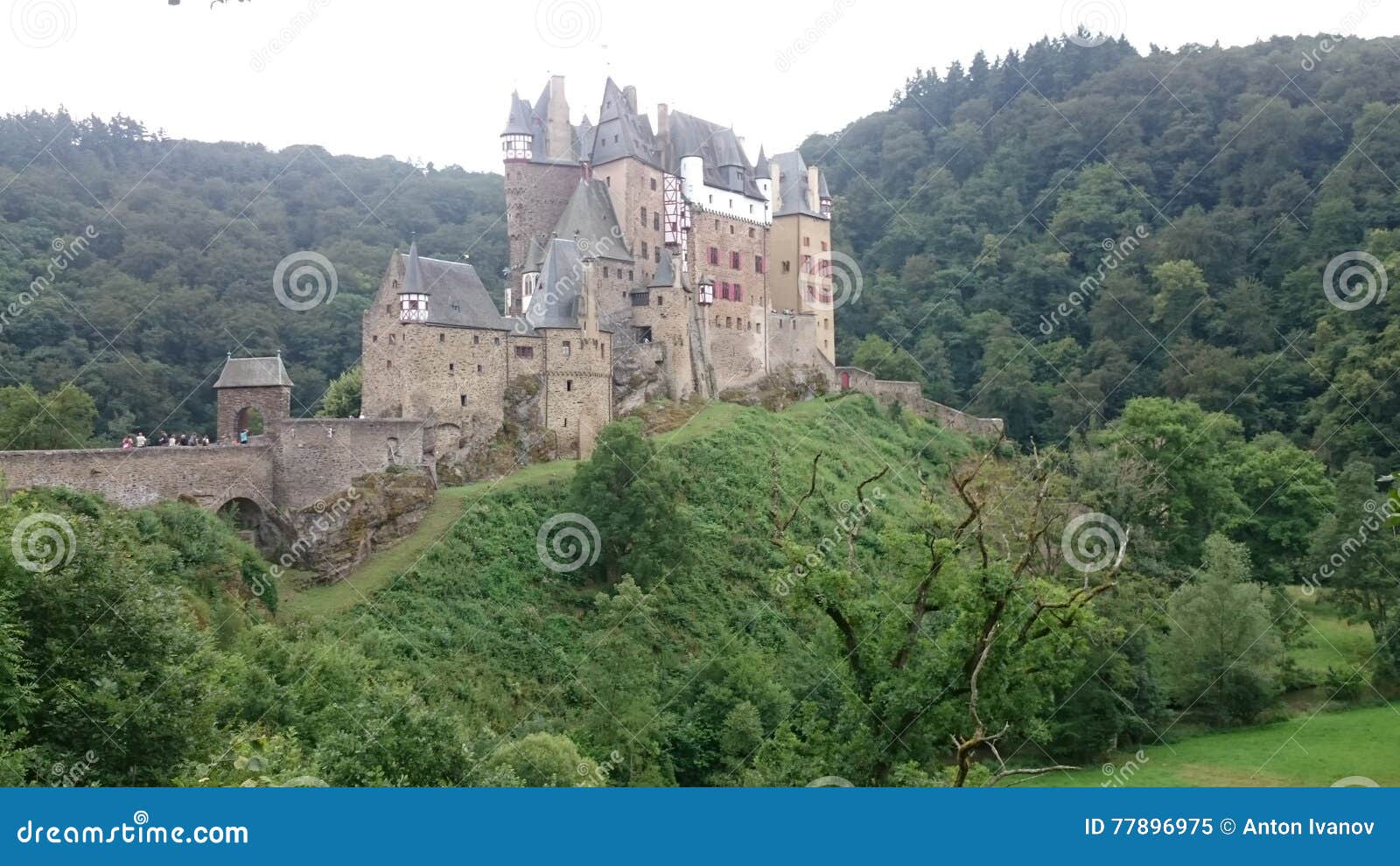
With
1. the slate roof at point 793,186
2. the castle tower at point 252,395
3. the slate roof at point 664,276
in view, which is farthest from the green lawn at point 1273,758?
the slate roof at point 793,186

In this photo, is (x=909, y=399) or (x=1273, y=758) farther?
(x=909, y=399)

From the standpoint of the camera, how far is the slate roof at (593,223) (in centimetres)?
4925

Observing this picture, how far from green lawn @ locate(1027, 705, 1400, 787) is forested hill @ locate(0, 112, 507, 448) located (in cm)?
3378

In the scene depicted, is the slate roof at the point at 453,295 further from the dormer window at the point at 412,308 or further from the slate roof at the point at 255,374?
the slate roof at the point at 255,374

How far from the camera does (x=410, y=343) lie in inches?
1660

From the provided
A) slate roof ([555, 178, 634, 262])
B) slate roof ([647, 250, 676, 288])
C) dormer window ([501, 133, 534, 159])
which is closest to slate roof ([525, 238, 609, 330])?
slate roof ([555, 178, 634, 262])

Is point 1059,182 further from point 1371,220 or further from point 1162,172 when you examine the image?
point 1371,220

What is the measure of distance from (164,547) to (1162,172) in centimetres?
6810

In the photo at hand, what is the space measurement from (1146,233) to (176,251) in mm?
52373

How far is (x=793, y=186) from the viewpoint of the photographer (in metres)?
62.3

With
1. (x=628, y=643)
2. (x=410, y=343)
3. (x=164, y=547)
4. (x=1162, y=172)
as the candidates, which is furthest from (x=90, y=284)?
(x=1162, y=172)

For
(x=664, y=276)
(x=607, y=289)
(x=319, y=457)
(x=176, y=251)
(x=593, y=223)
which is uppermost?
(x=176, y=251)

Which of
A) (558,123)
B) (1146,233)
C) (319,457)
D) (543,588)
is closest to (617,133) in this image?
(558,123)

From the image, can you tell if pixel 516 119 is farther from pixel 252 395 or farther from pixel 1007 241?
pixel 1007 241
